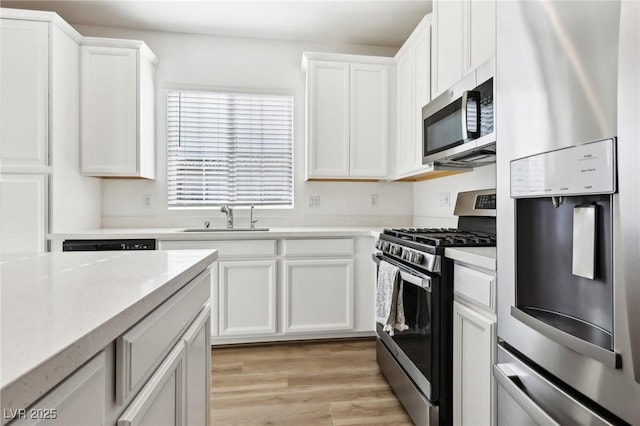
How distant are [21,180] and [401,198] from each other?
119 inches

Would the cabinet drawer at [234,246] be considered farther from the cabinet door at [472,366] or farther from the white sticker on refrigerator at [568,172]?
the white sticker on refrigerator at [568,172]

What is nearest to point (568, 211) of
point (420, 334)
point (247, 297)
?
point (420, 334)

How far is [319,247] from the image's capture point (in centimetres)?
272

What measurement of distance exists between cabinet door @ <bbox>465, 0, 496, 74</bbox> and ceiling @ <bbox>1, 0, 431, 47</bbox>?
120 centimetres

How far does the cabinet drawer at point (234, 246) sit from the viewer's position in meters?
2.54

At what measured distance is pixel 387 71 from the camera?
118 inches

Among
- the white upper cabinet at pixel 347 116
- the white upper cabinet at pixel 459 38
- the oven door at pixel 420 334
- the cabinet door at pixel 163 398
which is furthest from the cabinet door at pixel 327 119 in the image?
the cabinet door at pixel 163 398

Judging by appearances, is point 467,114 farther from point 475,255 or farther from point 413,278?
point 413,278

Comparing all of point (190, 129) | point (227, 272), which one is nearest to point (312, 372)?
point (227, 272)

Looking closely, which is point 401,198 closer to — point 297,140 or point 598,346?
point 297,140

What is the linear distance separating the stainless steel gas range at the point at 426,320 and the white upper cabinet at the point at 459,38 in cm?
72

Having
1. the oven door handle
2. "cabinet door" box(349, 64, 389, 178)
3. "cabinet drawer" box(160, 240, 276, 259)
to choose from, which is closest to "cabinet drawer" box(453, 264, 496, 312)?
the oven door handle

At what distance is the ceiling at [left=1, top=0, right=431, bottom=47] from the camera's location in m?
2.70

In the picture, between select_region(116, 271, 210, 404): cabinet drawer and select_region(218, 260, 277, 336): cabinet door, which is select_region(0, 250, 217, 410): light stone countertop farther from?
select_region(218, 260, 277, 336): cabinet door
